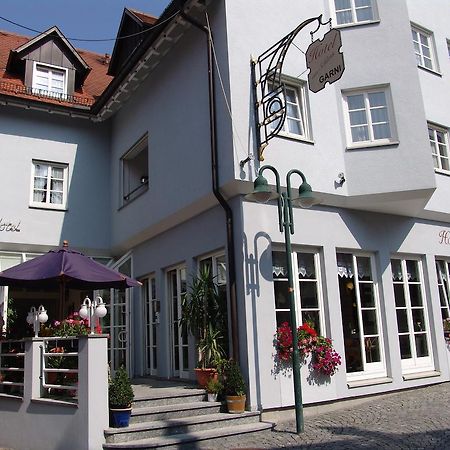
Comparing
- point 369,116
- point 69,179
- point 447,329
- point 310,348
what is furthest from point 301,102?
point 69,179

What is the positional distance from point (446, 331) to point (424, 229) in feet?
7.35

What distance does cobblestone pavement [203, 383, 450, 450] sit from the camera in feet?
21.1

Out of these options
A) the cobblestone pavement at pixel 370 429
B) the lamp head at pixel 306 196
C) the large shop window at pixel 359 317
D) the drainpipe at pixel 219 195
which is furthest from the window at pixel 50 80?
the cobblestone pavement at pixel 370 429

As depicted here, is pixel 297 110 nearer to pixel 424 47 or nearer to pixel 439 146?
pixel 439 146

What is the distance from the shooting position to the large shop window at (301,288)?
866 cm

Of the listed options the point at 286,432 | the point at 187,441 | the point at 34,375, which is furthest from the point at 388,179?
the point at 34,375

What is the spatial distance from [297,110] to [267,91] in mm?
882

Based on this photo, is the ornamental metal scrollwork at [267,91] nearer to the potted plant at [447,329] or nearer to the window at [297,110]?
the window at [297,110]

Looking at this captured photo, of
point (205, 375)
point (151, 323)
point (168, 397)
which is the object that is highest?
point (151, 323)

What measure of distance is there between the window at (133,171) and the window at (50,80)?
2.76m

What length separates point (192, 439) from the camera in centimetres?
675

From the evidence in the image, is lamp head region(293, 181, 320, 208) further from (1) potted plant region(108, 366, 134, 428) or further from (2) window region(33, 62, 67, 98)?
(2) window region(33, 62, 67, 98)

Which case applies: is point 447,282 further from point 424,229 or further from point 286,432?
point 286,432

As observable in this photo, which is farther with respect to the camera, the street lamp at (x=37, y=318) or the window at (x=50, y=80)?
the window at (x=50, y=80)
